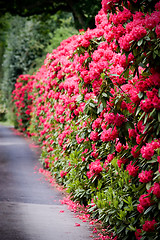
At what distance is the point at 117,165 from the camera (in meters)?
5.90

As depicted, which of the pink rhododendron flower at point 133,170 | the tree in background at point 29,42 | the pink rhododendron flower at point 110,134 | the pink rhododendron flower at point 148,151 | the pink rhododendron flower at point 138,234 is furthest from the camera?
the tree in background at point 29,42

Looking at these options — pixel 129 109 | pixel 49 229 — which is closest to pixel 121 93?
pixel 129 109

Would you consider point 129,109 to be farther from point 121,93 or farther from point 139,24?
point 139,24

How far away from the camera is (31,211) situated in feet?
23.0

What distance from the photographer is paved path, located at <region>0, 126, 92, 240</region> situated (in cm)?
562

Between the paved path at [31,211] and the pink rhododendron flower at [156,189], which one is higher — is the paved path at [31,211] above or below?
below

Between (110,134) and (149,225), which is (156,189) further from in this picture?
(110,134)

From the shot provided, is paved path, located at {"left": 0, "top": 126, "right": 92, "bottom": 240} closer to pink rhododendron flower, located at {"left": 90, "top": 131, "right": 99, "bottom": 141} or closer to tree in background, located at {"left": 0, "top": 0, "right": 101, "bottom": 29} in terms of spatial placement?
pink rhododendron flower, located at {"left": 90, "top": 131, "right": 99, "bottom": 141}

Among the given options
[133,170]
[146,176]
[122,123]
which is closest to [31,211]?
[133,170]

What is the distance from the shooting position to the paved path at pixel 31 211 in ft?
18.5

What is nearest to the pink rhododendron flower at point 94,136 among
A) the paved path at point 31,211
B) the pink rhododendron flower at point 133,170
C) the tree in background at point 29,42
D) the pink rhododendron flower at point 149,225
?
the paved path at point 31,211

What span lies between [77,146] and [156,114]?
4.22m

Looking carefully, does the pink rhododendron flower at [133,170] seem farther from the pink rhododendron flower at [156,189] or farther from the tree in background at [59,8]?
the tree in background at [59,8]

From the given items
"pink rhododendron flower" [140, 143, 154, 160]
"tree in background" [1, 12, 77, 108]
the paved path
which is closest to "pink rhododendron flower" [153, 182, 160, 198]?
"pink rhododendron flower" [140, 143, 154, 160]
